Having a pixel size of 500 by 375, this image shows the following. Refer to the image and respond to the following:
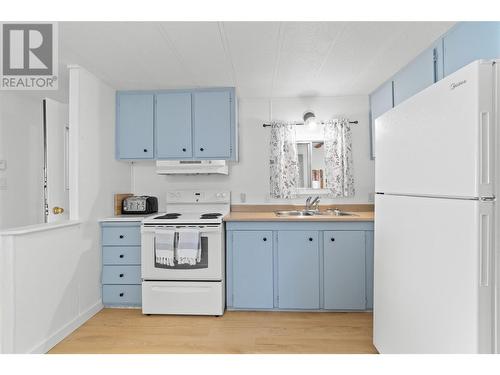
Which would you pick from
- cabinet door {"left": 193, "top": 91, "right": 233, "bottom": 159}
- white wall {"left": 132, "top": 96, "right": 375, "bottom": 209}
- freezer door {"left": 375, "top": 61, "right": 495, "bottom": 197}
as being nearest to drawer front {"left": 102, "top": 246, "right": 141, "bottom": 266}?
white wall {"left": 132, "top": 96, "right": 375, "bottom": 209}

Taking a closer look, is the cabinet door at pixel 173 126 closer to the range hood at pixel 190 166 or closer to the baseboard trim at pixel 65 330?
the range hood at pixel 190 166

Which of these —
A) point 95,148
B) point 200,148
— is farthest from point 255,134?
point 95,148

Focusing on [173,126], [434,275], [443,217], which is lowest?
[434,275]

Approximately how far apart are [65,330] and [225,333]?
125 centimetres

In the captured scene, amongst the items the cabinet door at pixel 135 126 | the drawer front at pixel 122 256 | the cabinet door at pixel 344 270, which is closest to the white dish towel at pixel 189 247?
the drawer front at pixel 122 256

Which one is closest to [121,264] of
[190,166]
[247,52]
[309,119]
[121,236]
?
[121,236]

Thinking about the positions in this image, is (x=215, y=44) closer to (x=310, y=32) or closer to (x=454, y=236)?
(x=310, y=32)

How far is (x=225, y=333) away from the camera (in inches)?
94.3

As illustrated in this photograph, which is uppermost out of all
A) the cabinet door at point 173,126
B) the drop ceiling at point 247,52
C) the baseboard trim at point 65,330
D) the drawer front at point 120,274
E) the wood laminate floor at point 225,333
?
the drop ceiling at point 247,52

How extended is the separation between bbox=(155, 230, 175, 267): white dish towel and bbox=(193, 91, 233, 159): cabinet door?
91cm

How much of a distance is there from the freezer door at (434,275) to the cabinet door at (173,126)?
2.06 metres

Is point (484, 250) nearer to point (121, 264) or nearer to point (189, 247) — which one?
point (189, 247)

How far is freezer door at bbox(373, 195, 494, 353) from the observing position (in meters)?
1.12

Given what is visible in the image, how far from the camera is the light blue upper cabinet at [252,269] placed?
279 centimetres
